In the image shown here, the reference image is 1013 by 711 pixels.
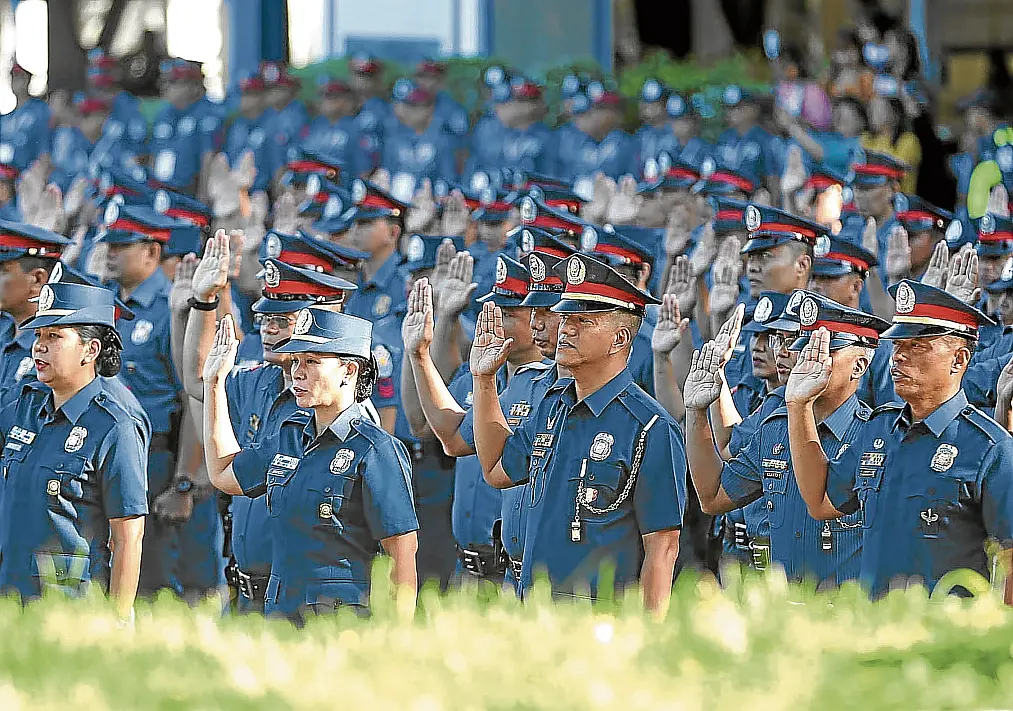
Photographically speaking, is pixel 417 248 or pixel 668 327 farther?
pixel 417 248

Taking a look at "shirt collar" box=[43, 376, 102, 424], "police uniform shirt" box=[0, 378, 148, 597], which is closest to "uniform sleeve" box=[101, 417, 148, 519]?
"police uniform shirt" box=[0, 378, 148, 597]

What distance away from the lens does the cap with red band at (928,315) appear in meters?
5.51

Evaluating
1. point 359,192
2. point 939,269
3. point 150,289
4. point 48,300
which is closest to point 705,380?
point 939,269

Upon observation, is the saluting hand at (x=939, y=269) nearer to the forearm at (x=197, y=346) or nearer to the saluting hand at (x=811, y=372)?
the saluting hand at (x=811, y=372)

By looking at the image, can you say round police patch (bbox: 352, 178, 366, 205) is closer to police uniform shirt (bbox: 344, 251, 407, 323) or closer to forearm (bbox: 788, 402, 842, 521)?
police uniform shirt (bbox: 344, 251, 407, 323)

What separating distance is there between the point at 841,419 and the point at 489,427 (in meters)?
1.05

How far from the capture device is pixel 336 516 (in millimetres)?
5461

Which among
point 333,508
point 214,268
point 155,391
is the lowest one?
point 155,391

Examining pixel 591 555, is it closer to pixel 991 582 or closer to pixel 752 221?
pixel 991 582

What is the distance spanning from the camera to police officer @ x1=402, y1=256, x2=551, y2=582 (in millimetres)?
6379

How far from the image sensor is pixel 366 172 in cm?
1401

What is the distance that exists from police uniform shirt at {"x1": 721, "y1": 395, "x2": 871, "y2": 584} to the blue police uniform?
1092 millimetres

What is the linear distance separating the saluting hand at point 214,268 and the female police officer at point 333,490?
141 cm

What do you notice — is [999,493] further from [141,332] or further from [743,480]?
[141,332]
